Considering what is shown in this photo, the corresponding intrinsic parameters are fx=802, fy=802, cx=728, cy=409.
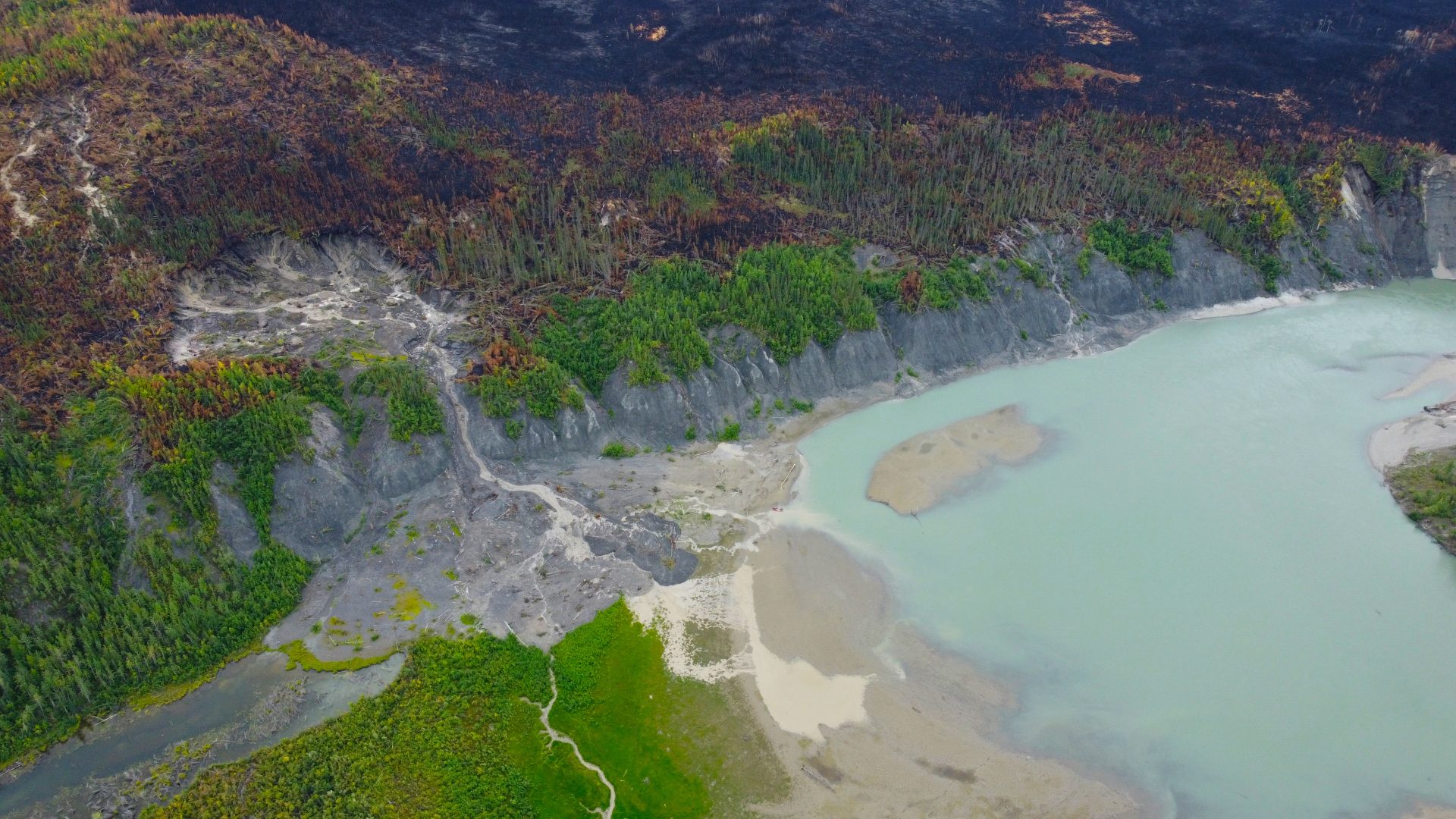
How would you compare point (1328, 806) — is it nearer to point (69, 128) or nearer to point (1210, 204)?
point (1210, 204)

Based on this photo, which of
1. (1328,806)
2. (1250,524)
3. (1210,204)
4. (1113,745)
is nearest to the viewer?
(1328,806)

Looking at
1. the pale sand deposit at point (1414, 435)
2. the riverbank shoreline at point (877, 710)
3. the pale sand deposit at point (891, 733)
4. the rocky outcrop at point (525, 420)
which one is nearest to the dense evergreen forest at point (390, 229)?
the rocky outcrop at point (525, 420)

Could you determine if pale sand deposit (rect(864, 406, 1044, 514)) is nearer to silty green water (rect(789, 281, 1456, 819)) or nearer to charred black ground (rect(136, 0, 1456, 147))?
silty green water (rect(789, 281, 1456, 819))

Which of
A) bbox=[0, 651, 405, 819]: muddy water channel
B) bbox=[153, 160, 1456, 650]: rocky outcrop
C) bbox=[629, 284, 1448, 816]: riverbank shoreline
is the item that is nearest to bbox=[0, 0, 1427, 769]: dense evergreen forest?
bbox=[0, 651, 405, 819]: muddy water channel

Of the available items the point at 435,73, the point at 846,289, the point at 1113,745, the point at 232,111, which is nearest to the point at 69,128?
the point at 232,111

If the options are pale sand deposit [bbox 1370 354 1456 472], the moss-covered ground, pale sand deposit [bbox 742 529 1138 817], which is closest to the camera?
the moss-covered ground

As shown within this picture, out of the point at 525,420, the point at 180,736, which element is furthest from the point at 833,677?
the point at 180,736

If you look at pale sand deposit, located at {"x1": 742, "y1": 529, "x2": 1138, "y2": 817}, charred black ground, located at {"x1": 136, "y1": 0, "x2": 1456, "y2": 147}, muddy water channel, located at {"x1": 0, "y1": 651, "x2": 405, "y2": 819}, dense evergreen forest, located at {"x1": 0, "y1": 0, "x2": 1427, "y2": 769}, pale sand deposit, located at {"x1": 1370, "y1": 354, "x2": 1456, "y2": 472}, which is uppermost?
charred black ground, located at {"x1": 136, "y1": 0, "x2": 1456, "y2": 147}
